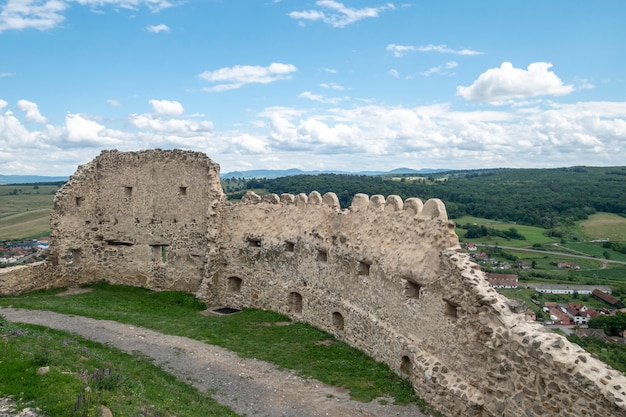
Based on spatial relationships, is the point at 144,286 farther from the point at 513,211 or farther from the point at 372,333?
the point at 513,211

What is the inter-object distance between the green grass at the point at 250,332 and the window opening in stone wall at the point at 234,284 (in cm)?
143

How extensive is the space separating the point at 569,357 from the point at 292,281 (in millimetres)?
11759

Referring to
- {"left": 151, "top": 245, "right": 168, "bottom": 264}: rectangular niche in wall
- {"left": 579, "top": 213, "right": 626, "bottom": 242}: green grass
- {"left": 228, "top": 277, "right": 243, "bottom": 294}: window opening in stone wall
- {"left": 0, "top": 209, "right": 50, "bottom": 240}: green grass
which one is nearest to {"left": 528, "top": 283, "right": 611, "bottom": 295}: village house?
{"left": 579, "top": 213, "right": 626, "bottom": 242}: green grass

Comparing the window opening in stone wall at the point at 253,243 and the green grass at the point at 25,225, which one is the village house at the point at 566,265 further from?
the green grass at the point at 25,225

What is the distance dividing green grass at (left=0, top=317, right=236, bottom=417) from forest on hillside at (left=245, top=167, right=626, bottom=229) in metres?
48.1

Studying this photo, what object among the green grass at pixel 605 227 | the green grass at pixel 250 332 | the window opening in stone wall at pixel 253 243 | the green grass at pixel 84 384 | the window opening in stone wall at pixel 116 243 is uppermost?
the window opening in stone wall at pixel 253 243

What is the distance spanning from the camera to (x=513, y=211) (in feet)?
263

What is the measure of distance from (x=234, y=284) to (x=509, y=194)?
285ft

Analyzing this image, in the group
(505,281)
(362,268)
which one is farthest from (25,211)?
(362,268)

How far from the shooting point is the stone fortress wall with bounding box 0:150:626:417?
9.16 m

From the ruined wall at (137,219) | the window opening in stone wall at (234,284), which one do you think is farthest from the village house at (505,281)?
the ruined wall at (137,219)

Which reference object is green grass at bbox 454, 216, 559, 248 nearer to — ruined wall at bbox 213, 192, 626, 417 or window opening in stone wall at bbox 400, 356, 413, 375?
ruined wall at bbox 213, 192, 626, 417

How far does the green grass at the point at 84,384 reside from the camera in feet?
27.1

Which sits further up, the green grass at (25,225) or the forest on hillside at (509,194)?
the forest on hillside at (509,194)
